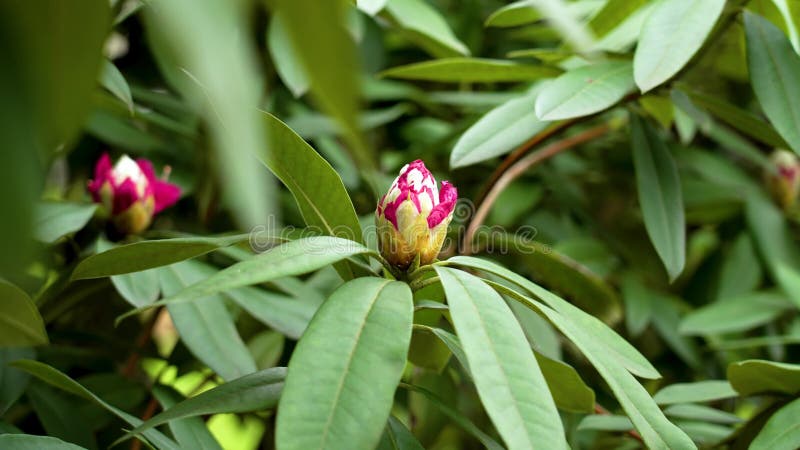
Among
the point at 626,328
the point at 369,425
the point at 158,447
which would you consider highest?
the point at 369,425

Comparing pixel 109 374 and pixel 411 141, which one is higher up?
pixel 411 141

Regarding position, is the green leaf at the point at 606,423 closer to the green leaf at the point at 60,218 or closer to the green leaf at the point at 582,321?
the green leaf at the point at 582,321

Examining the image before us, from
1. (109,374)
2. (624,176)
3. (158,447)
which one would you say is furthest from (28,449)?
(624,176)

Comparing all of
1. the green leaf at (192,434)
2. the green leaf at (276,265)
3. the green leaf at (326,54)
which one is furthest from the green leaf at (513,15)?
A: the green leaf at (326,54)

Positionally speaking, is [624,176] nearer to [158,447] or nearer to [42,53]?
[158,447]

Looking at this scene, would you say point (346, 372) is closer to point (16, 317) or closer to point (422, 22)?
point (16, 317)

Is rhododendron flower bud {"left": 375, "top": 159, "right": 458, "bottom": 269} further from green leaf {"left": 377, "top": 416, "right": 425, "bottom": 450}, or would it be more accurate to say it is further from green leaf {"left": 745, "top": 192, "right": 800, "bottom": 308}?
green leaf {"left": 745, "top": 192, "right": 800, "bottom": 308}
